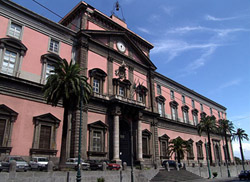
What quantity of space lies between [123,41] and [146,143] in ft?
62.0

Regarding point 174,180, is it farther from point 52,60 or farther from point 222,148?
point 222,148

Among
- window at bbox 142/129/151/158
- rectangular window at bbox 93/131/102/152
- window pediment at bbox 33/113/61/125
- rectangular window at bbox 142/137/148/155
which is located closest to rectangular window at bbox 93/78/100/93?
rectangular window at bbox 93/131/102/152

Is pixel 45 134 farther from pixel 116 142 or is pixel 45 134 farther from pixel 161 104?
pixel 161 104

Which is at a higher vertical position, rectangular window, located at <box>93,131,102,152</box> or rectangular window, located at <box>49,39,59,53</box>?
rectangular window, located at <box>49,39,59,53</box>

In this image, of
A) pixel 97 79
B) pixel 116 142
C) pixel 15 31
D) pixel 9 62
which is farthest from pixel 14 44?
pixel 116 142

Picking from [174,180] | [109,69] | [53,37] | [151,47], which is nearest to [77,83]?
[53,37]

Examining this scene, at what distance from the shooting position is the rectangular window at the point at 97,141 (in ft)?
102

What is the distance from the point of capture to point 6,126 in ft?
78.2

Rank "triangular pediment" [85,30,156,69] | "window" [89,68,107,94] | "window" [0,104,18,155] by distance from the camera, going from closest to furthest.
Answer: "window" [0,104,18,155], "window" [89,68,107,94], "triangular pediment" [85,30,156,69]

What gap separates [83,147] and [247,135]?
54.6 metres

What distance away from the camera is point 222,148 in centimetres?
6662

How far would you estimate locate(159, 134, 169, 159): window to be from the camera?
143 feet

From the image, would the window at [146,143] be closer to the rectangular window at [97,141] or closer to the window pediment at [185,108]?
the rectangular window at [97,141]

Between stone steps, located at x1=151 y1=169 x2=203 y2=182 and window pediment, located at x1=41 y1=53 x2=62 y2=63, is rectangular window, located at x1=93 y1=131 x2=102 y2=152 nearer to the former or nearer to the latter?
stone steps, located at x1=151 y1=169 x2=203 y2=182
